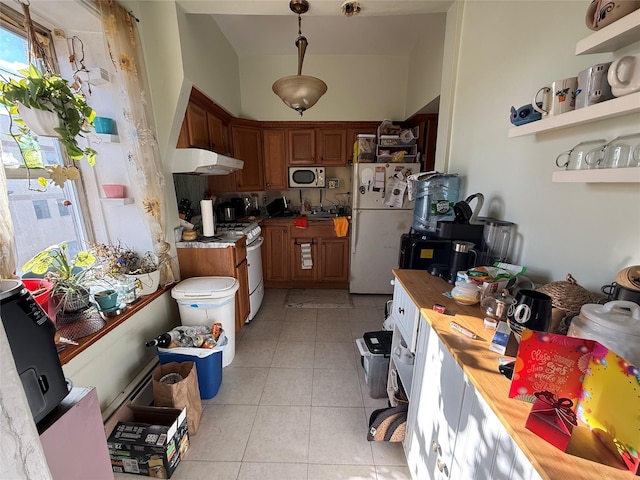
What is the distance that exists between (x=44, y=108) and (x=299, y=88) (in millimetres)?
1101

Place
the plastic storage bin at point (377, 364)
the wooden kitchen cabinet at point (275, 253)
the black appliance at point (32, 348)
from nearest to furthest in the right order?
the black appliance at point (32, 348) < the plastic storage bin at point (377, 364) < the wooden kitchen cabinet at point (275, 253)

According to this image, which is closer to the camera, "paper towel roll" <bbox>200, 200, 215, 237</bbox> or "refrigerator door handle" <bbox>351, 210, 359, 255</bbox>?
"paper towel roll" <bbox>200, 200, 215, 237</bbox>

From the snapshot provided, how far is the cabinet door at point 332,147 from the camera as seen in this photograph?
331cm

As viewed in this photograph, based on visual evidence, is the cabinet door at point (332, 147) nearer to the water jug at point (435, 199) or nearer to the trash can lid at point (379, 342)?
the water jug at point (435, 199)

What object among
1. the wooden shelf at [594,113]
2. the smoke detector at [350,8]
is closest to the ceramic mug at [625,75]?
the wooden shelf at [594,113]

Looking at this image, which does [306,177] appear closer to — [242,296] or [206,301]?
[242,296]

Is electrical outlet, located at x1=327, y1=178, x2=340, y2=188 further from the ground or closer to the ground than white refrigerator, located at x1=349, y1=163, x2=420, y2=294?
further from the ground

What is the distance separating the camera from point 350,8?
166 centimetres

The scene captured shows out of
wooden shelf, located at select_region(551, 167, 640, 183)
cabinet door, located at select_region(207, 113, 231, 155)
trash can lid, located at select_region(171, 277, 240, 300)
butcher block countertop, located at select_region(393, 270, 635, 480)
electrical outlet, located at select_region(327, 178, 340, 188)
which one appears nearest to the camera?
butcher block countertop, located at select_region(393, 270, 635, 480)

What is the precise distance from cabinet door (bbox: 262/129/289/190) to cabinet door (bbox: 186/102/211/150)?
105 centimetres

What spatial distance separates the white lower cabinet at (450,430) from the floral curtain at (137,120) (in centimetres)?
178

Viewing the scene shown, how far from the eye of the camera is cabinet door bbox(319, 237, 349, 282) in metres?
3.29

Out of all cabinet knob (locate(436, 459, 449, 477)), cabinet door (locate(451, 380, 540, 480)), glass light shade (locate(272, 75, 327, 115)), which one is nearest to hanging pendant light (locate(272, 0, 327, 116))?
glass light shade (locate(272, 75, 327, 115))

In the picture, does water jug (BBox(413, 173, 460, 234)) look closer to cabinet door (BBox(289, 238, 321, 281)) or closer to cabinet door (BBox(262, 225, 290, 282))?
cabinet door (BBox(289, 238, 321, 281))
